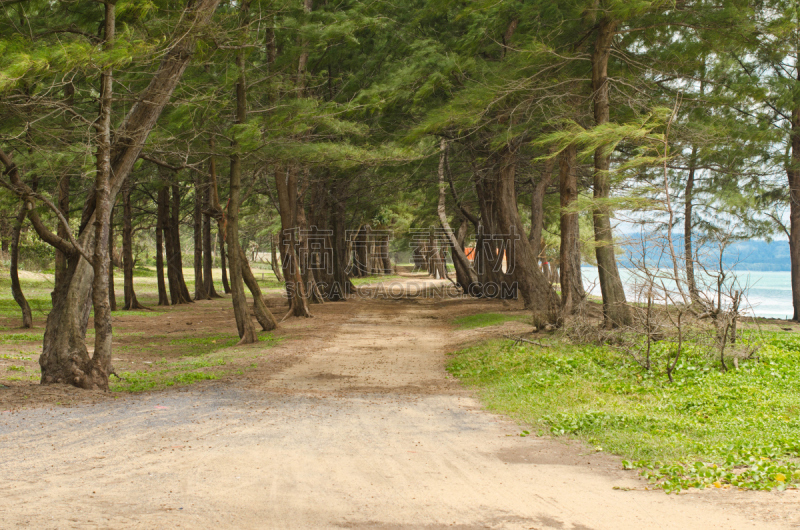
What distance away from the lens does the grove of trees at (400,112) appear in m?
8.52

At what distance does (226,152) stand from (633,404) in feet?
32.6

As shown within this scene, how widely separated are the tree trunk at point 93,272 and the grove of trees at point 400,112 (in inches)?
1.2

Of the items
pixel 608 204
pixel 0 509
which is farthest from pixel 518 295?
pixel 0 509

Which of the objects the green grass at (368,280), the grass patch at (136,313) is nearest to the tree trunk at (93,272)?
the grass patch at (136,313)

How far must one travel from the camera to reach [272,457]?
5629 mm

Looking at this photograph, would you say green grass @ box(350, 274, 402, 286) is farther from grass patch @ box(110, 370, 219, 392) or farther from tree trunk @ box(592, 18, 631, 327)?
grass patch @ box(110, 370, 219, 392)

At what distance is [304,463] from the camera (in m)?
5.47

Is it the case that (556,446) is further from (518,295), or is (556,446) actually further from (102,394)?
(518,295)

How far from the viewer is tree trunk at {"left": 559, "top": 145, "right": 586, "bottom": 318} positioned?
43.4 ft

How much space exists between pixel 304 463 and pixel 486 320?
13.4 metres

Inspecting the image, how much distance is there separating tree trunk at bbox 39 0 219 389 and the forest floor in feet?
1.31

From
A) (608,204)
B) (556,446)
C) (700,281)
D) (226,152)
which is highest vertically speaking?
(226,152)

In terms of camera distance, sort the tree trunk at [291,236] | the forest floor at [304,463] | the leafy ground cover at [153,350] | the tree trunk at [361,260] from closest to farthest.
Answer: the forest floor at [304,463]
the leafy ground cover at [153,350]
the tree trunk at [291,236]
the tree trunk at [361,260]

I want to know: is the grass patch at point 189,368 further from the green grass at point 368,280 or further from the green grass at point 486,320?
the green grass at point 368,280
